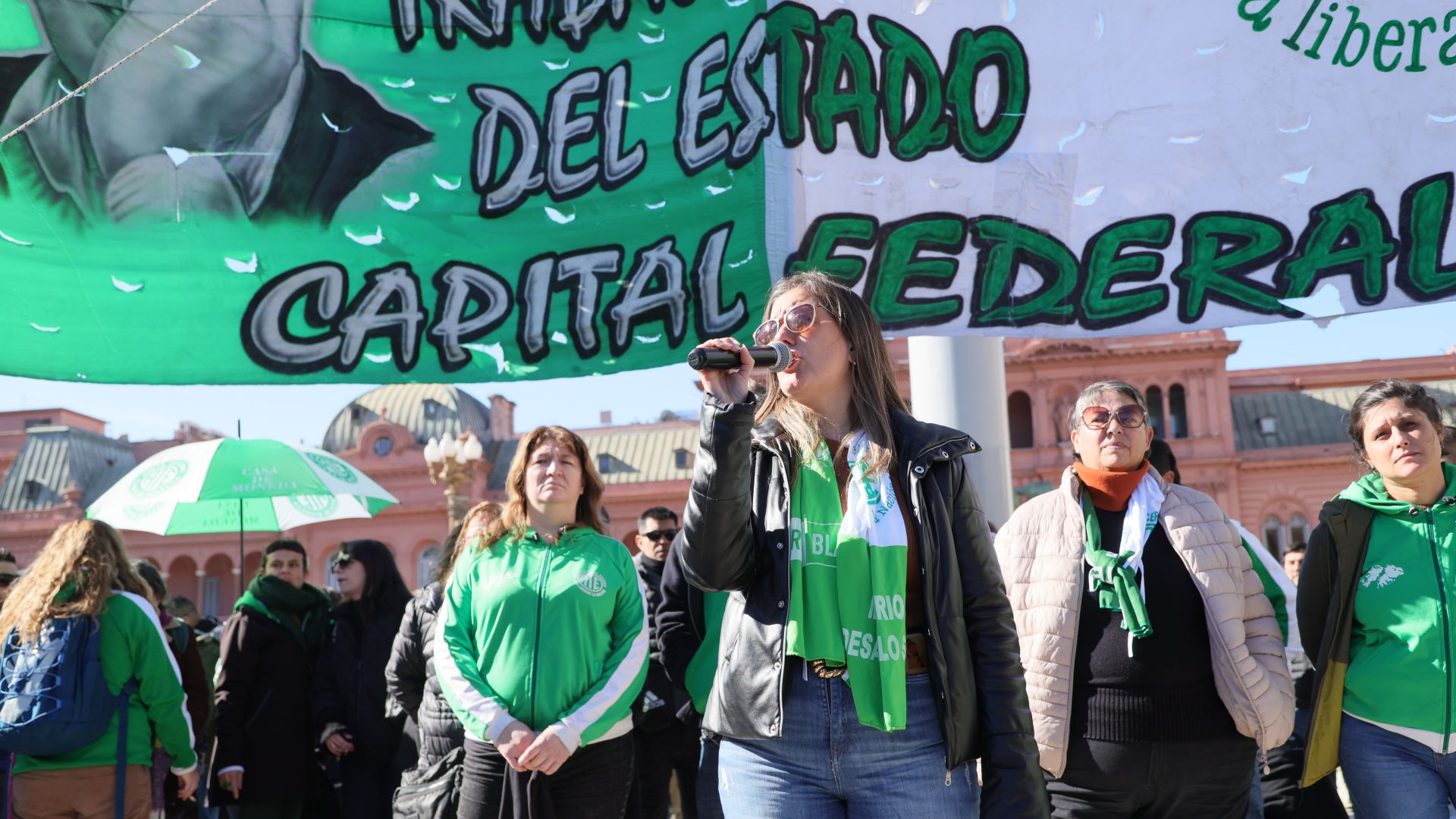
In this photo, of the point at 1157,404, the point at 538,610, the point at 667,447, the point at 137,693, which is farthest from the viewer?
the point at 667,447

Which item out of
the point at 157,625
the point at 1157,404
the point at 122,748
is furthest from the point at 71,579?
the point at 1157,404

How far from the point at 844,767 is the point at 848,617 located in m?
0.27

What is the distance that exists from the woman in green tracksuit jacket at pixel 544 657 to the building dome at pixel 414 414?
163 ft

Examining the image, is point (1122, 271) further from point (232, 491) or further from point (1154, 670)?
point (232, 491)

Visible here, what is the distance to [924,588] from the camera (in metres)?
2.37

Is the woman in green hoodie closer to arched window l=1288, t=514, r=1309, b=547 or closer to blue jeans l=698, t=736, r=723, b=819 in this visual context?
blue jeans l=698, t=736, r=723, b=819

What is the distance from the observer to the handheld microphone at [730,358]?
214cm

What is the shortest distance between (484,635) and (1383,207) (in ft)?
10.3

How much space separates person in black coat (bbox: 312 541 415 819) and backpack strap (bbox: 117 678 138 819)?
1067 millimetres

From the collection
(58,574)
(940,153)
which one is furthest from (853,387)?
(58,574)

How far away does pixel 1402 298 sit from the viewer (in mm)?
3973

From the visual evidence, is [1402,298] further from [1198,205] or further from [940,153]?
[940,153]

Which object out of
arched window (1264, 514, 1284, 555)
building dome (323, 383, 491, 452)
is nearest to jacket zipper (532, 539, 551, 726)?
arched window (1264, 514, 1284, 555)

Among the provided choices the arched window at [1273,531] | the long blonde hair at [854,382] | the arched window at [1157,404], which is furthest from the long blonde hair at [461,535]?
the arched window at [1273,531]
